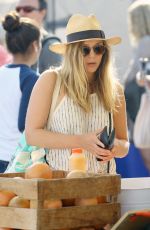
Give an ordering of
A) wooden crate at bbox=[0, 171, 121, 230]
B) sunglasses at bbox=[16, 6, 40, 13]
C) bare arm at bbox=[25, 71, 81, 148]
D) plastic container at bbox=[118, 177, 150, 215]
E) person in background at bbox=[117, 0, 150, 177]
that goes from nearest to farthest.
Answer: wooden crate at bbox=[0, 171, 121, 230] < plastic container at bbox=[118, 177, 150, 215] < bare arm at bbox=[25, 71, 81, 148] < person in background at bbox=[117, 0, 150, 177] < sunglasses at bbox=[16, 6, 40, 13]

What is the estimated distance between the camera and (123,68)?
23.5 feet

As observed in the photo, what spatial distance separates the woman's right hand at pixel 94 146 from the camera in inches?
142

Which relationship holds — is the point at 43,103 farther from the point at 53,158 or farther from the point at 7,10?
the point at 7,10

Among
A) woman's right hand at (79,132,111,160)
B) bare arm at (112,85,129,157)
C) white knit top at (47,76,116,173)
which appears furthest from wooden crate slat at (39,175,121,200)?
bare arm at (112,85,129,157)

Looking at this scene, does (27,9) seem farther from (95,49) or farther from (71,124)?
(71,124)

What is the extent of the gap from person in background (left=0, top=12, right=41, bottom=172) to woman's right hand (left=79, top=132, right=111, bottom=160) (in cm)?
140

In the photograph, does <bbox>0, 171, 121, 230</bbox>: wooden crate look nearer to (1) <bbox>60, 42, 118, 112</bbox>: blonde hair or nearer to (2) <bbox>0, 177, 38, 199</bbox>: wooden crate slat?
(2) <bbox>0, 177, 38, 199</bbox>: wooden crate slat

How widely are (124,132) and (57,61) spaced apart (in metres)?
2.02

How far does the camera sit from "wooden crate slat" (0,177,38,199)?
112 inches

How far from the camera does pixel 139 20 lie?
658 centimetres

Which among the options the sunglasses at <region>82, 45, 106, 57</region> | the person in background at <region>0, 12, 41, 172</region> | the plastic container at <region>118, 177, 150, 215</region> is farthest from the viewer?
the person in background at <region>0, 12, 41, 172</region>

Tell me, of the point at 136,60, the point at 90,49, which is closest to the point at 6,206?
the point at 90,49

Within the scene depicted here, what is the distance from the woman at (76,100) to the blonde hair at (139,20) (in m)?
2.39

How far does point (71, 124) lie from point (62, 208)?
3.85ft
